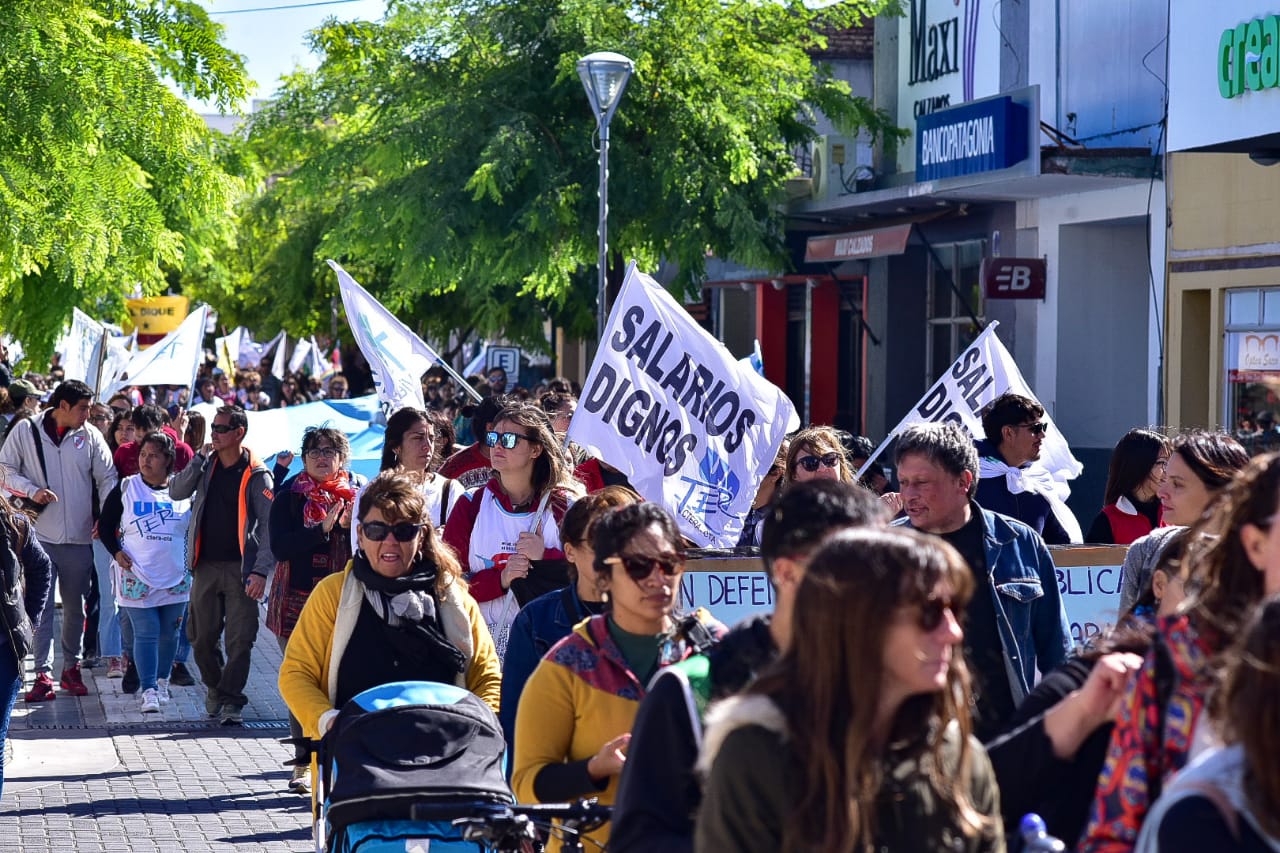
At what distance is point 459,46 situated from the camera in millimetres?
21125

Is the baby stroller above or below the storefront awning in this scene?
below

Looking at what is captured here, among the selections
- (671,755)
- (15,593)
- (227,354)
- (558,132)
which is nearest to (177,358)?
(558,132)

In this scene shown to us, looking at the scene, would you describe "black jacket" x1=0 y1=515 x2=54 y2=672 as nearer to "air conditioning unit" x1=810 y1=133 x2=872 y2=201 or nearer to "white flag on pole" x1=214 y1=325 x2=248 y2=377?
"air conditioning unit" x1=810 y1=133 x2=872 y2=201

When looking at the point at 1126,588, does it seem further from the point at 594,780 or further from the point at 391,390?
the point at 391,390

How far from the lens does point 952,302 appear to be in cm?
2227

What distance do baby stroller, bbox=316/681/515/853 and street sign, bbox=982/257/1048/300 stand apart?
47.1 feet

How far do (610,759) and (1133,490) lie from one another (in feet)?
14.1

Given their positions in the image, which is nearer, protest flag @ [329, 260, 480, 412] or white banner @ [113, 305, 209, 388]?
protest flag @ [329, 260, 480, 412]

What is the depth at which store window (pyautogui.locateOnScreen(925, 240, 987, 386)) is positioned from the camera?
21.3 meters

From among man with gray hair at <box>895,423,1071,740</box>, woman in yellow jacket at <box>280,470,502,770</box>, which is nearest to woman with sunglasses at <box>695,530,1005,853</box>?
man with gray hair at <box>895,423,1071,740</box>

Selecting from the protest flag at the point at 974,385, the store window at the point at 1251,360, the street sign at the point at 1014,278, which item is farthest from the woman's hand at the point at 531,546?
the street sign at the point at 1014,278

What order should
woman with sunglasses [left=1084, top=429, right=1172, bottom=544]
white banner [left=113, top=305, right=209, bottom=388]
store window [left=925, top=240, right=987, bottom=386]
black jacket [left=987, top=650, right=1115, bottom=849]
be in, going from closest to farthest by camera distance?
black jacket [left=987, top=650, right=1115, bottom=849]
woman with sunglasses [left=1084, top=429, right=1172, bottom=544]
white banner [left=113, top=305, right=209, bottom=388]
store window [left=925, top=240, right=987, bottom=386]

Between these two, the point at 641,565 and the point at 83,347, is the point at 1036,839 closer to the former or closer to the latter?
the point at 641,565

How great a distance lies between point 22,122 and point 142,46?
1478mm
